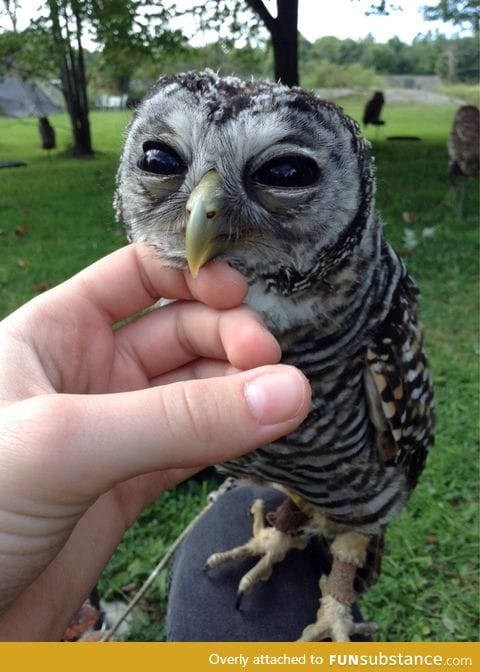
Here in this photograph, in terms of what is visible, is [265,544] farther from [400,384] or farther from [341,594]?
[400,384]

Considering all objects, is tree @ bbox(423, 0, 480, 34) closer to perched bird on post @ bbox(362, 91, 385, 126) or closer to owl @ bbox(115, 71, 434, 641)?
perched bird on post @ bbox(362, 91, 385, 126)

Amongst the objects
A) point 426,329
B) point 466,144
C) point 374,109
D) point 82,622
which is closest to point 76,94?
point 374,109

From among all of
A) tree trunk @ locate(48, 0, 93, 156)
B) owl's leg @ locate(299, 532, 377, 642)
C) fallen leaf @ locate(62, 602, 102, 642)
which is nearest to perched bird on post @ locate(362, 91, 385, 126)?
tree trunk @ locate(48, 0, 93, 156)

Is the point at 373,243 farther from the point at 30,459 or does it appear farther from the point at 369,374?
the point at 30,459

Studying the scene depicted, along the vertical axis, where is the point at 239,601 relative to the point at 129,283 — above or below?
below

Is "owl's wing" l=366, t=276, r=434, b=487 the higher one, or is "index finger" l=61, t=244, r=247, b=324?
"index finger" l=61, t=244, r=247, b=324

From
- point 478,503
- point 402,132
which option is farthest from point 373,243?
point 402,132
